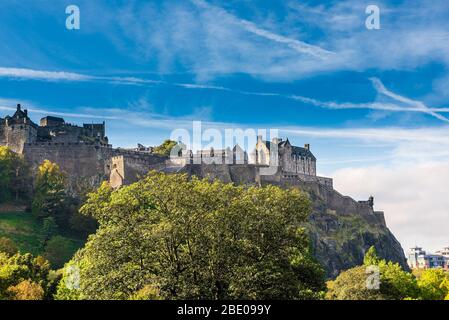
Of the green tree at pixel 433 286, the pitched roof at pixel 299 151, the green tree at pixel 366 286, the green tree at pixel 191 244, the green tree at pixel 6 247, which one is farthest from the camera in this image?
the pitched roof at pixel 299 151

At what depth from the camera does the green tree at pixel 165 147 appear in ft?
385

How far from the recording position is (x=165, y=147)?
12125 cm

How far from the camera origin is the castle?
325 ft

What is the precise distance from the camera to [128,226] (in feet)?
118

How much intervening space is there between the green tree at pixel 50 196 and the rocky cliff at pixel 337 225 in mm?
21842

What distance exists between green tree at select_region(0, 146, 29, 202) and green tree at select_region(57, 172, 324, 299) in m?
57.9

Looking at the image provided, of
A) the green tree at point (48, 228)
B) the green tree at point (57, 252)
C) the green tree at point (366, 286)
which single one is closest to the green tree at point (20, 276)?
the green tree at point (57, 252)

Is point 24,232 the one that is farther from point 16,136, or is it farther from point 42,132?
point 42,132

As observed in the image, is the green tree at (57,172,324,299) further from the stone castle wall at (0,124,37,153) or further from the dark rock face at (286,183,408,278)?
the stone castle wall at (0,124,37,153)

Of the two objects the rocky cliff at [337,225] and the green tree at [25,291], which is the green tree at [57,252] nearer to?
the rocky cliff at [337,225]

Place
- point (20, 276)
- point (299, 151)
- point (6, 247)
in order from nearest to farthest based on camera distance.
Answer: point (20, 276)
point (6, 247)
point (299, 151)

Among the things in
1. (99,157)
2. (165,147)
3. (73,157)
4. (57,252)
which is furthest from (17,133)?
(57,252)

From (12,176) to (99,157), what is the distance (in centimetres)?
1461
